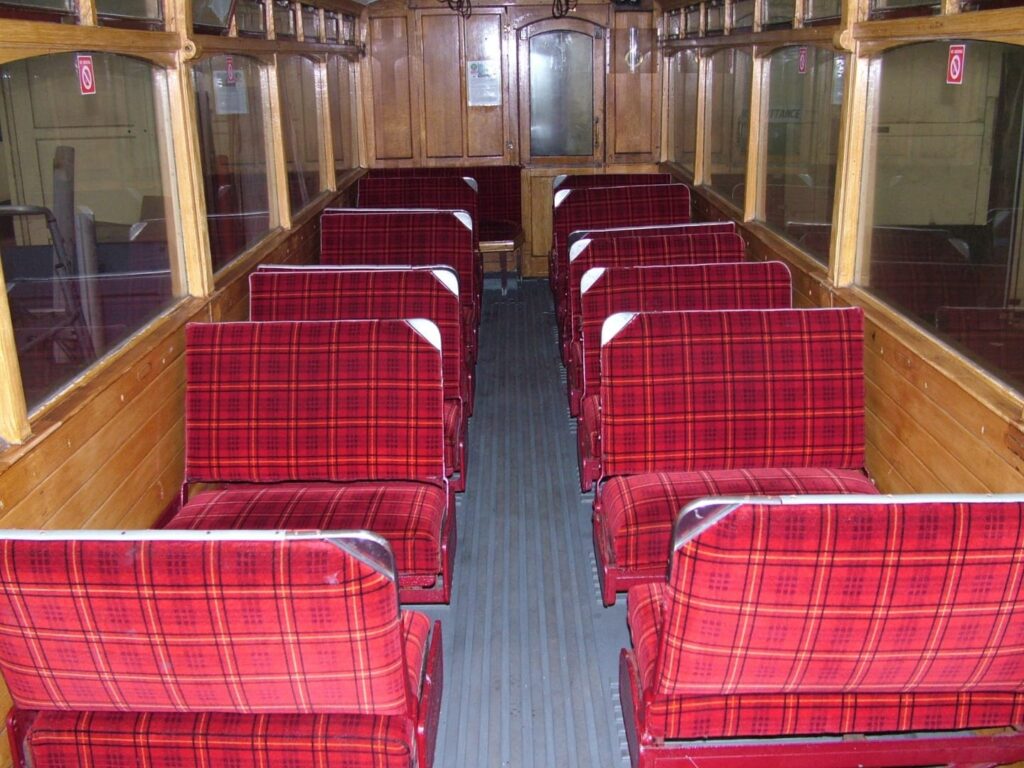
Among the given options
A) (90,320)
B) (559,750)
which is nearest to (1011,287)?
(559,750)

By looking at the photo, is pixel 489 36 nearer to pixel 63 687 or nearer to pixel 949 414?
pixel 949 414

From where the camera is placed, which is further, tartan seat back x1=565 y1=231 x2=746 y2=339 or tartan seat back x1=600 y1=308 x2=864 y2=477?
tartan seat back x1=565 y1=231 x2=746 y2=339

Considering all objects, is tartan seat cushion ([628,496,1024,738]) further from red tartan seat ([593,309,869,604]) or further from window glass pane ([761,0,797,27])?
window glass pane ([761,0,797,27])

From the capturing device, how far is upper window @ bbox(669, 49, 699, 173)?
6.84 m

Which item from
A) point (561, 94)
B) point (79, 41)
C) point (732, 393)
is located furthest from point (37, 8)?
point (561, 94)

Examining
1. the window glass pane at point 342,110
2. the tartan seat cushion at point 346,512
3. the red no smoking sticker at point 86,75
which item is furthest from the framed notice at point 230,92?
the window glass pane at point 342,110

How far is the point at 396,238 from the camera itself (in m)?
4.87

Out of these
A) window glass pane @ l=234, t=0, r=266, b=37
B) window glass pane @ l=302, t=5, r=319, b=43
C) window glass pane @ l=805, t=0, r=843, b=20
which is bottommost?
window glass pane @ l=805, t=0, r=843, b=20

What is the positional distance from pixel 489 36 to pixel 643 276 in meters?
4.88

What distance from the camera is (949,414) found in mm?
2559

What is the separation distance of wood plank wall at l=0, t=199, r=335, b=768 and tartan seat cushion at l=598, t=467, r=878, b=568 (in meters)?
1.34

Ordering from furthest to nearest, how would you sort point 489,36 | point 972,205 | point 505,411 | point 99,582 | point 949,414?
point 489,36, point 505,411, point 972,205, point 949,414, point 99,582

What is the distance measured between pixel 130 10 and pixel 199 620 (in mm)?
2097

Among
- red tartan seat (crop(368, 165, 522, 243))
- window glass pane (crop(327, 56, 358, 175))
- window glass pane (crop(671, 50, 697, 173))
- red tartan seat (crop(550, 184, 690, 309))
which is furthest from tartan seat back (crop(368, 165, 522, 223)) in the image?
red tartan seat (crop(550, 184, 690, 309))
